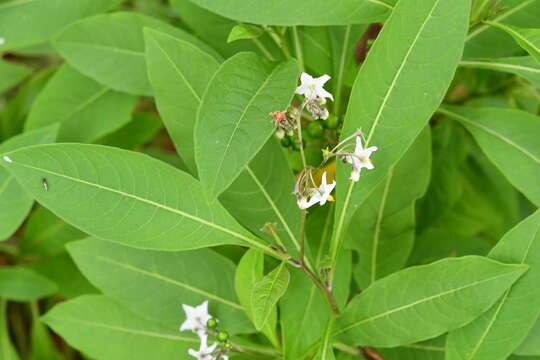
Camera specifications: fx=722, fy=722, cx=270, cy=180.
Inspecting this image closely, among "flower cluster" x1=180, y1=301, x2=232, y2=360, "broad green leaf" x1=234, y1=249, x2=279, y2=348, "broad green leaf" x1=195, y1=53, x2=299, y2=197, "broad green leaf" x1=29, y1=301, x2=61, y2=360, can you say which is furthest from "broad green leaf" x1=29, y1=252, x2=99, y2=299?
"broad green leaf" x1=195, y1=53, x2=299, y2=197

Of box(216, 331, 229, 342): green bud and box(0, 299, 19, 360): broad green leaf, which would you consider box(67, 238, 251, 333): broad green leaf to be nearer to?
box(216, 331, 229, 342): green bud

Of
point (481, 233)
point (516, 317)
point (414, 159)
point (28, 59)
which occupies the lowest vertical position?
point (516, 317)

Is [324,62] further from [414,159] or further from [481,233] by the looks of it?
[481,233]

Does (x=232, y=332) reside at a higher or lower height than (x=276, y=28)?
lower

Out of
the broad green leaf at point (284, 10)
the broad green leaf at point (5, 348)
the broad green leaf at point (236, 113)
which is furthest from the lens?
the broad green leaf at point (5, 348)

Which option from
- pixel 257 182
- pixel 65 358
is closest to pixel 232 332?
pixel 257 182

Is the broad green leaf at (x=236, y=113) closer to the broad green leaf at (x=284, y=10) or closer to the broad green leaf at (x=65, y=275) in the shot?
the broad green leaf at (x=284, y=10)

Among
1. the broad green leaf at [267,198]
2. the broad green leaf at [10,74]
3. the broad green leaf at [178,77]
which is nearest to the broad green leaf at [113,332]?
the broad green leaf at [267,198]
